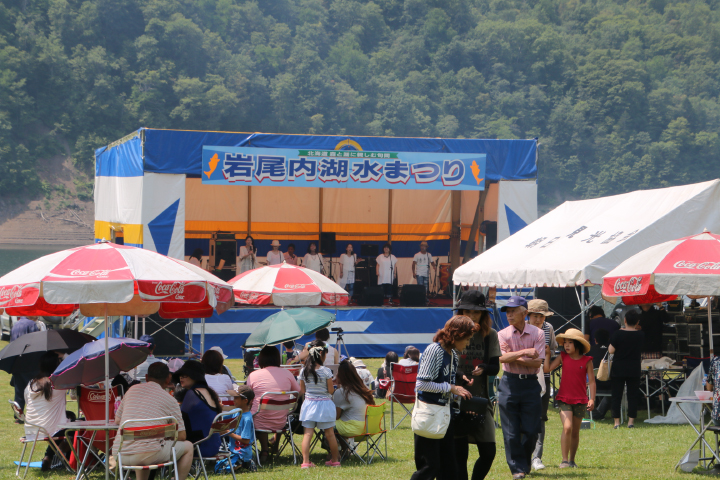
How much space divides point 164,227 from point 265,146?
2217 millimetres

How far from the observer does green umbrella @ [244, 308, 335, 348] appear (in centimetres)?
816

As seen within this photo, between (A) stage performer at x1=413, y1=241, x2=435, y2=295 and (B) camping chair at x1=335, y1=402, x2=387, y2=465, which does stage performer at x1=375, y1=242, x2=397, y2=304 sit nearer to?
(A) stage performer at x1=413, y1=241, x2=435, y2=295

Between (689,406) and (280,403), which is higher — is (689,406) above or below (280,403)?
below

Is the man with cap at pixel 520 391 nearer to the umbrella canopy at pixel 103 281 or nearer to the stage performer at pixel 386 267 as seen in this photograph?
the umbrella canopy at pixel 103 281

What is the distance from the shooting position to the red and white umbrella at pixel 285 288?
9531mm

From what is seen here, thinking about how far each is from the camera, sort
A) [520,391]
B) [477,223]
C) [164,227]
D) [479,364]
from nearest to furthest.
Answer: [479,364]
[520,391]
[164,227]
[477,223]

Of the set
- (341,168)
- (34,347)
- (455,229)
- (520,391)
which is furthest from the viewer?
(455,229)

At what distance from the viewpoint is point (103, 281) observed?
520 centimetres

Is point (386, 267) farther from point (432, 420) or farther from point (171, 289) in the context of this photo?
point (432, 420)

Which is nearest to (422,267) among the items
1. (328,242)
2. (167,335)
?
Result: (328,242)

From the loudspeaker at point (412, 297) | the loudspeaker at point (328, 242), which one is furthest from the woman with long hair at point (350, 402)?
the loudspeaker at point (328, 242)

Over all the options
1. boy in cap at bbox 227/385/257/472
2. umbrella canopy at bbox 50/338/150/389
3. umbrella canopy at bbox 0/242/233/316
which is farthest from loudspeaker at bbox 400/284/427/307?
umbrella canopy at bbox 0/242/233/316

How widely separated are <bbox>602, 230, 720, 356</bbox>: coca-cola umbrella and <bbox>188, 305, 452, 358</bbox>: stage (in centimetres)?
679

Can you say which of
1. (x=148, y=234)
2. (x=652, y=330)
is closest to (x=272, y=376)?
(x=652, y=330)
